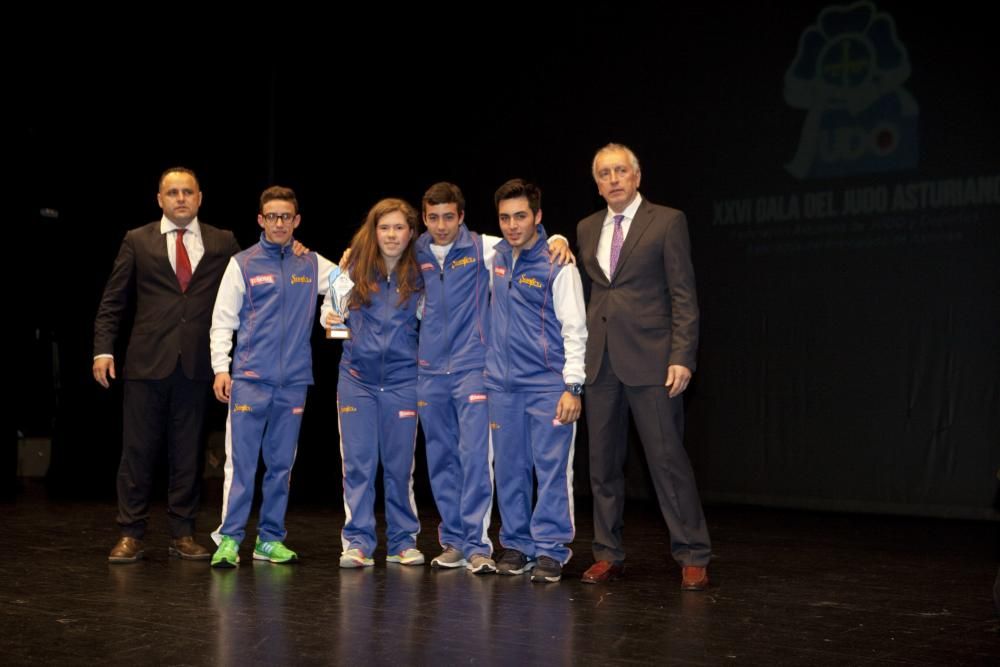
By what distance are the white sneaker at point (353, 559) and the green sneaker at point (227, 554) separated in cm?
37

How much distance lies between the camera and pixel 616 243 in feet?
12.1

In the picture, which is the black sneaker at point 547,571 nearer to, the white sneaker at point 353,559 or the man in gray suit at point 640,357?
the man in gray suit at point 640,357

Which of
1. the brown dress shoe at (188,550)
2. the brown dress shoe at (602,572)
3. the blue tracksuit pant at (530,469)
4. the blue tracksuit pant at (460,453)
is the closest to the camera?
the brown dress shoe at (602,572)

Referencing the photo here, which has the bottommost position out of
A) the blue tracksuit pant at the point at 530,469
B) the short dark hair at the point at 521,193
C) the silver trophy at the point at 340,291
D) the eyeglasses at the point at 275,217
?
the blue tracksuit pant at the point at 530,469

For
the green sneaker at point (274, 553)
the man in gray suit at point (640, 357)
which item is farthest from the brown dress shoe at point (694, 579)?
the green sneaker at point (274, 553)

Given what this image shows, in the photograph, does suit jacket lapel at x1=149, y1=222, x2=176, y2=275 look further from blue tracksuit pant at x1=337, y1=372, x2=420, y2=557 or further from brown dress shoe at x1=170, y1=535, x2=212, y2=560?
brown dress shoe at x1=170, y1=535, x2=212, y2=560

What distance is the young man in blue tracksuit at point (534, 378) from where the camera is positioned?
371cm

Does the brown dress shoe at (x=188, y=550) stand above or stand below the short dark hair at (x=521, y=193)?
below

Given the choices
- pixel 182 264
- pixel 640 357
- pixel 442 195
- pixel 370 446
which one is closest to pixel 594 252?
pixel 640 357

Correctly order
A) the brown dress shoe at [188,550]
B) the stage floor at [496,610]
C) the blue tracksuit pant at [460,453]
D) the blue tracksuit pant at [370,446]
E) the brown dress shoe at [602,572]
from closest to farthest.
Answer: the stage floor at [496,610] < the brown dress shoe at [602,572] < the blue tracksuit pant at [460,453] < the blue tracksuit pant at [370,446] < the brown dress shoe at [188,550]

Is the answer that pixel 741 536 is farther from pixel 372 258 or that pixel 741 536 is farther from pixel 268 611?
pixel 268 611

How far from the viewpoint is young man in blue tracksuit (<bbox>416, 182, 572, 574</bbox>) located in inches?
153

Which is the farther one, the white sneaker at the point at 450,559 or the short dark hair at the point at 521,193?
the white sneaker at the point at 450,559

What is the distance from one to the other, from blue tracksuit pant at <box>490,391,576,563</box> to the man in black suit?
112cm
